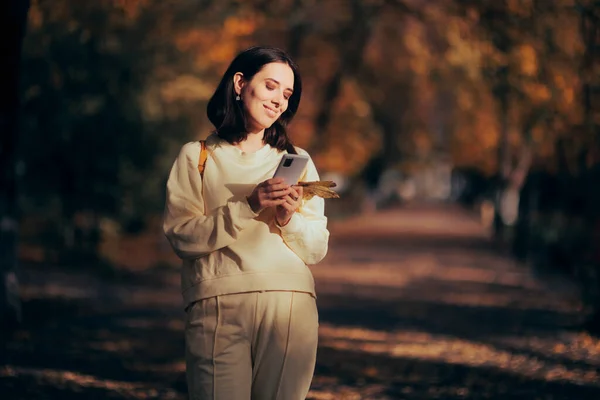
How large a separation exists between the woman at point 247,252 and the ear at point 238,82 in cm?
1

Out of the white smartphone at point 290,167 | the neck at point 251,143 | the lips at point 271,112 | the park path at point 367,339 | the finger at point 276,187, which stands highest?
the lips at point 271,112

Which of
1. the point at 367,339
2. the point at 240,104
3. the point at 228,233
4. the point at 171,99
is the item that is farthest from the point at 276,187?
the point at 171,99

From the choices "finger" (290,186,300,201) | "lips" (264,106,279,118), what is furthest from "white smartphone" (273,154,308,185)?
"lips" (264,106,279,118)

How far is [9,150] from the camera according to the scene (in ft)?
41.8

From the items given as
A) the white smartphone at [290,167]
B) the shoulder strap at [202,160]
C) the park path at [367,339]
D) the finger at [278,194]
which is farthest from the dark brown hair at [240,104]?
the park path at [367,339]

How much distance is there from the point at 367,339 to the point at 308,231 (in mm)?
9041

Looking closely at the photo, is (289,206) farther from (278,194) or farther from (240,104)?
(240,104)

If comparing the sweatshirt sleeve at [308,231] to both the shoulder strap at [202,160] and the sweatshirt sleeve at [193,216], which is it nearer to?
the sweatshirt sleeve at [193,216]

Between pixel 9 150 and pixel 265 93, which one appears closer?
pixel 265 93

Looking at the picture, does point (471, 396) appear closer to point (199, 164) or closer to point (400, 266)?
point (199, 164)

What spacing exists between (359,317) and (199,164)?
11441mm

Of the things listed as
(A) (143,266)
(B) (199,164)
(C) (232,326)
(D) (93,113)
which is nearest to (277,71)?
(B) (199,164)

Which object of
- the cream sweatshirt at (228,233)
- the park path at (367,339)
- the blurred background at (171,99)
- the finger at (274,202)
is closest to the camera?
the finger at (274,202)

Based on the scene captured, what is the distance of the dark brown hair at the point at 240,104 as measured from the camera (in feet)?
14.1
